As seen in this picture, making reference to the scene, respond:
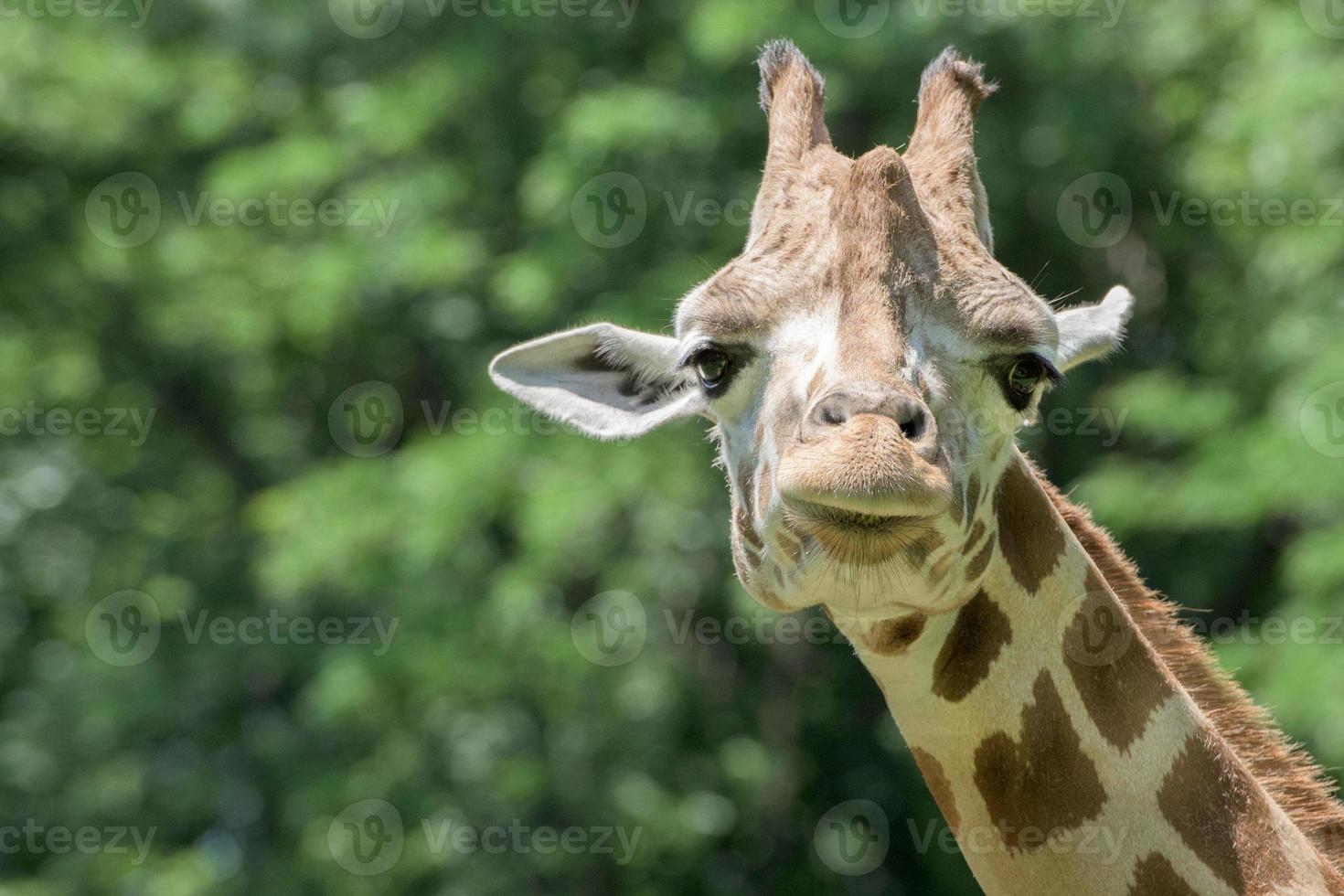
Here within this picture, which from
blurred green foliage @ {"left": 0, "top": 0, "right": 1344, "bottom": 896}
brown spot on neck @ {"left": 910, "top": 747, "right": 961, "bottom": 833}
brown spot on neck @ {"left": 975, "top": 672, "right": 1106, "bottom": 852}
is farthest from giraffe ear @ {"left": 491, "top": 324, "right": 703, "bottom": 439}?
blurred green foliage @ {"left": 0, "top": 0, "right": 1344, "bottom": 896}

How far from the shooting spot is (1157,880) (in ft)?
10.9

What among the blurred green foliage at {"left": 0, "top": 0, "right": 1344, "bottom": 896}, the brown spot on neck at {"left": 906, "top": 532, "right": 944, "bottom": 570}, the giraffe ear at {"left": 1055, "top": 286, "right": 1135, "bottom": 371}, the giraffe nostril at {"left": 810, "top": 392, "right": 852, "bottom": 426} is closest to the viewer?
the giraffe nostril at {"left": 810, "top": 392, "right": 852, "bottom": 426}

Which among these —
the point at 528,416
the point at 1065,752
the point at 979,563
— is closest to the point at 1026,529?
the point at 979,563

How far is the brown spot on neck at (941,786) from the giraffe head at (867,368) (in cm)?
39

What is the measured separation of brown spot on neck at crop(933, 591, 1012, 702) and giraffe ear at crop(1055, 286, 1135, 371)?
0.74 meters

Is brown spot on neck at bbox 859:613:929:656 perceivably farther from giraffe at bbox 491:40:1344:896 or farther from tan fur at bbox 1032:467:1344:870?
tan fur at bbox 1032:467:1344:870

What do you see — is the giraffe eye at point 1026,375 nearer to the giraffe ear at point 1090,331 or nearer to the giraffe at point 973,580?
the giraffe at point 973,580

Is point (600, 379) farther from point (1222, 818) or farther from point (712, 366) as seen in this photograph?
point (1222, 818)

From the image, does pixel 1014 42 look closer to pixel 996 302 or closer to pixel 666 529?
pixel 666 529

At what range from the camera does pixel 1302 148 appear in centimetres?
976


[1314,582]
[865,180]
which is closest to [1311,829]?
[865,180]

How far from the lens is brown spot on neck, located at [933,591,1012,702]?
3.46 m

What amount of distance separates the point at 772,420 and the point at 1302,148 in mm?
7654

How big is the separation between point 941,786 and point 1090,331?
129 centimetres
